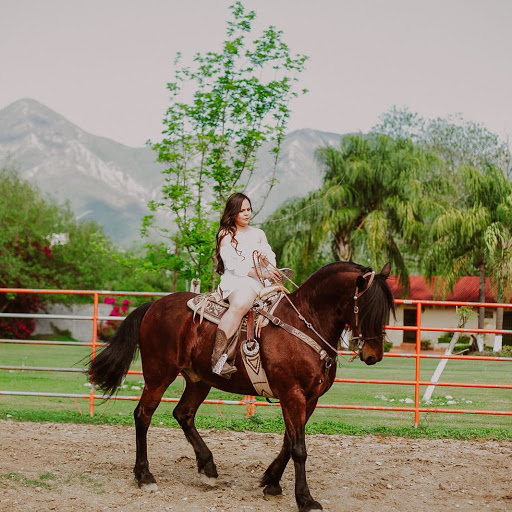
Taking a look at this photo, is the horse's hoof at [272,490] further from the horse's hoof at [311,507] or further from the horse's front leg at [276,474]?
the horse's hoof at [311,507]

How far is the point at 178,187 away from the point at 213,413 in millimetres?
3784

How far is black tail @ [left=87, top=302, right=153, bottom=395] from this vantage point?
5.95 m

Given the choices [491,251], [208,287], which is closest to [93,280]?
[491,251]

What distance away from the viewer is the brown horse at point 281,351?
4844 millimetres

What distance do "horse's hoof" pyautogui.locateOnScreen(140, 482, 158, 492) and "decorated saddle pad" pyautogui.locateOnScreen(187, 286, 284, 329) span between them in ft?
4.30

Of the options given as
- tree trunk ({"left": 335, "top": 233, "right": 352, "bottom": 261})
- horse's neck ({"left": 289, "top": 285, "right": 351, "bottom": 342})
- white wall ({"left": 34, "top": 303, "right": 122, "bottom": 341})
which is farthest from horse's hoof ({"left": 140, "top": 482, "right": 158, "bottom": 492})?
white wall ({"left": 34, "top": 303, "right": 122, "bottom": 341})

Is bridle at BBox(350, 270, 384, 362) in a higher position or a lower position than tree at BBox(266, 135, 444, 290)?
lower

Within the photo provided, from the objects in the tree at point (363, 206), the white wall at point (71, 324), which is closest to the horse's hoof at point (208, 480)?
the tree at point (363, 206)

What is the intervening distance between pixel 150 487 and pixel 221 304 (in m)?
1.49

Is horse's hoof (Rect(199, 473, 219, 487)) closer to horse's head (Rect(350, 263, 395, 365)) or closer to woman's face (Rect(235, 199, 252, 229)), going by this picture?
horse's head (Rect(350, 263, 395, 365))

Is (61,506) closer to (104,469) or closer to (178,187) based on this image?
(104,469)

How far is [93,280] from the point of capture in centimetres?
3516

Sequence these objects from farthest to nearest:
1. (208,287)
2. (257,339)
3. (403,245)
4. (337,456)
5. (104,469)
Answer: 1. (403,245)
2. (208,287)
3. (337,456)
4. (104,469)
5. (257,339)

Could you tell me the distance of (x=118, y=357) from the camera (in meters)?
5.95
